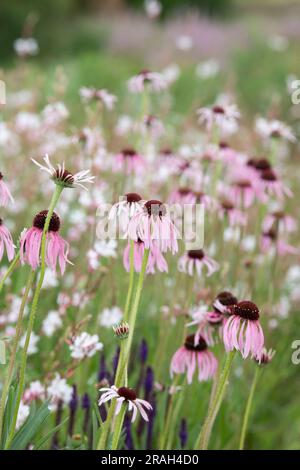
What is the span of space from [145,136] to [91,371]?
953 millimetres

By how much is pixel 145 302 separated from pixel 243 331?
1.46 m

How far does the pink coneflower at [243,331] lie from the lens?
133 centimetres

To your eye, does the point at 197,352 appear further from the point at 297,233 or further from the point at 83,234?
the point at 297,233

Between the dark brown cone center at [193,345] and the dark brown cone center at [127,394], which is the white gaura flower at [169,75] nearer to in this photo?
the dark brown cone center at [193,345]

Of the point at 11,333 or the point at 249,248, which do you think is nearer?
the point at 11,333

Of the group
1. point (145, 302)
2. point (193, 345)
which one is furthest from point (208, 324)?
point (145, 302)

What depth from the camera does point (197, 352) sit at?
5.55 feet

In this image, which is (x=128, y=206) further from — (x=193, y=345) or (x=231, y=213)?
(x=231, y=213)

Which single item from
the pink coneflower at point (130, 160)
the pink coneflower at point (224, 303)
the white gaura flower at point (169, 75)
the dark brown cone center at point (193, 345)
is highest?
the white gaura flower at point (169, 75)

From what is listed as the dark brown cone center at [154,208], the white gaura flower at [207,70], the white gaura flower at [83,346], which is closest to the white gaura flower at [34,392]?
the white gaura flower at [83,346]

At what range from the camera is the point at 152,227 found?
1.29 m
